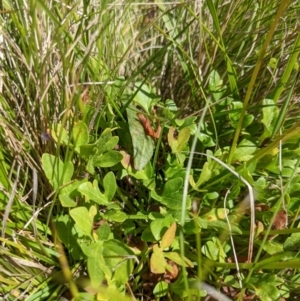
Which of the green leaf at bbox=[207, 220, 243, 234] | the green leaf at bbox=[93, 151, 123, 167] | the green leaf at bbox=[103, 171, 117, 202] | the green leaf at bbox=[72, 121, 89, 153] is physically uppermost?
the green leaf at bbox=[72, 121, 89, 153]

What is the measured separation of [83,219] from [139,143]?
183mm

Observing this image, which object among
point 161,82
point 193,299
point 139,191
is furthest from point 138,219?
point 161,82

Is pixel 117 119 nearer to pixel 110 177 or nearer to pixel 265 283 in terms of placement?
pixel 110 177

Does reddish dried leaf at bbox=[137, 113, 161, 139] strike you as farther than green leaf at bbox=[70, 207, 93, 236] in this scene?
Yes

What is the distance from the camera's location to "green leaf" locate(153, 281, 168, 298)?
2.57ft

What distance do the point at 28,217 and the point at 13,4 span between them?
45cm

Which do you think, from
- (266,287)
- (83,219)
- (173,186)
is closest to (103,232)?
(83,219)

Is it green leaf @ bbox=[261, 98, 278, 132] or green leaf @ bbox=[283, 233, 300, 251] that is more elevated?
green leaf @ bbox=[261, 98, 278, 132]

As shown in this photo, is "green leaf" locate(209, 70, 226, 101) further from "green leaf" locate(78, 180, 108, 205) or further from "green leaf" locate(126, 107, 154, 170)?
"green leaf" locate(78, 180, 108, 205)

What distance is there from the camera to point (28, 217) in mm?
812

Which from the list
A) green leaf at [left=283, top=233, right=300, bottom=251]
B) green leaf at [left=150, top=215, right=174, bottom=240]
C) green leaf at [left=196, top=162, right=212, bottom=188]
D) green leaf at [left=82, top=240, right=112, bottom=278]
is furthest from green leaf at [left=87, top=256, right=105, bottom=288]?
green leaf at [left=283, top=233, right=300, bottom=251]

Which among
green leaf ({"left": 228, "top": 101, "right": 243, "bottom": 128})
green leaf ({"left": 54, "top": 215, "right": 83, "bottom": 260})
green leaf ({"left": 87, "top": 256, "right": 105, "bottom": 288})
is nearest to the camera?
green leaf ({"left": 87, "top": 256, "right": 105, "bottom": 288})

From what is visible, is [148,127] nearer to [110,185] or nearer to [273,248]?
[110,185]

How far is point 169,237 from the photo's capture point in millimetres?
724
